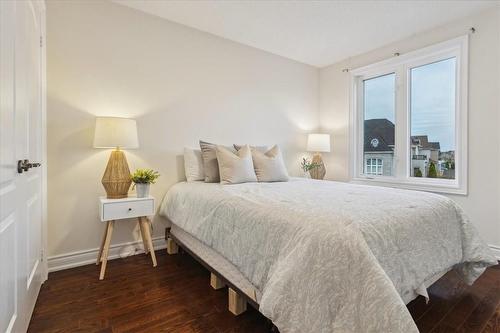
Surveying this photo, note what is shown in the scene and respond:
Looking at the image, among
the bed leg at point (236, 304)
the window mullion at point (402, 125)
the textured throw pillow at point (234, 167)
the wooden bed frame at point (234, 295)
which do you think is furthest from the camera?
the window mullion at point (402, 125)

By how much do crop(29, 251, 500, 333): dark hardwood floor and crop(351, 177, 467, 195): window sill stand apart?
0.90 meters

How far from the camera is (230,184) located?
8.07ft

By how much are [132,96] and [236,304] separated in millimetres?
2194

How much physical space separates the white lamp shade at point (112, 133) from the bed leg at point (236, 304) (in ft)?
4.97

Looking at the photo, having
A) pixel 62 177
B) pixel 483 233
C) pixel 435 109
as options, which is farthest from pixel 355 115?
pixel 62 177

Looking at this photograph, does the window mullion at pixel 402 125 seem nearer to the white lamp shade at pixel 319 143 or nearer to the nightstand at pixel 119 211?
the white lamp shade at pixel 319 143

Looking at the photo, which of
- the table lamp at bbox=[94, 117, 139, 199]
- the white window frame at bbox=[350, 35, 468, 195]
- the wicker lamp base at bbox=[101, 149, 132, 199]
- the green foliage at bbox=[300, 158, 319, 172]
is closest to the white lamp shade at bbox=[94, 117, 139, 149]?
the table lamp at bbox=[94, 117, 139, 199]

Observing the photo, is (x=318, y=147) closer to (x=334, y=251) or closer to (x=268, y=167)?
(x=268, y=167)

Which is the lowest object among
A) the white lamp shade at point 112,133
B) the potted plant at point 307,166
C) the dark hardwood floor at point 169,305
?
the dark hardwood floor at point 169,305

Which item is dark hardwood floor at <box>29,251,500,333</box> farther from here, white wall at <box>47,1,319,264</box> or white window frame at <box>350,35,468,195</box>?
white window frame at <box>350,35,468,195</box>

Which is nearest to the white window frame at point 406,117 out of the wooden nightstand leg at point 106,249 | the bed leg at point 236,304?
the bed leg at point 236,304

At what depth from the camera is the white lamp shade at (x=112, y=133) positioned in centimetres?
221

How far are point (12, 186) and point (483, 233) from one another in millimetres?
3852

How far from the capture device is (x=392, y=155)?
3580 millimetres
